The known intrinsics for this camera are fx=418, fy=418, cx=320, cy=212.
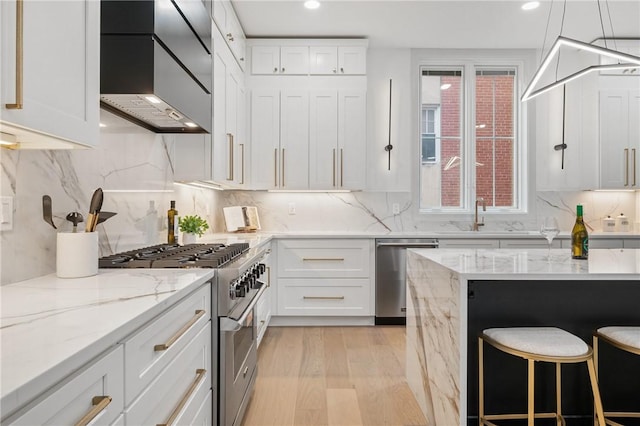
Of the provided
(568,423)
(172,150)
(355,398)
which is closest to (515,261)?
(568,423)

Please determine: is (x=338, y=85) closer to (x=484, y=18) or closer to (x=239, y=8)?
(x=239, y=8)

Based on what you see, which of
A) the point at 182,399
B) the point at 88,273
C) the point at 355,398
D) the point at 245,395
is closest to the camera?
the point at 182,399

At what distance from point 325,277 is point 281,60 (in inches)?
85.9

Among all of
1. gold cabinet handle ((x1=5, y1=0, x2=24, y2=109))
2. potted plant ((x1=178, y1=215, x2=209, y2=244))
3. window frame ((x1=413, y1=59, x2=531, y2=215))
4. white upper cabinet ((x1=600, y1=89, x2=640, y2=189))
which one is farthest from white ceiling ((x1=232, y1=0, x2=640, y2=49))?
gold cabinet handle ((x1=5, y1=0, x2=24, y2=109))

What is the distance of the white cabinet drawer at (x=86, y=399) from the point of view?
0.67 m

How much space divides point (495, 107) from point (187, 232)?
3.58 meters

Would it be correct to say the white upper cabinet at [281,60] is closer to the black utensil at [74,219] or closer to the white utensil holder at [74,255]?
the black utensil at [74,219]

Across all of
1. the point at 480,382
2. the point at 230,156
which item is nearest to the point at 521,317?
the point at 480,382

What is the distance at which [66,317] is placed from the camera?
971mm

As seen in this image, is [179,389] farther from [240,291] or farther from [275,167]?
[275,167]

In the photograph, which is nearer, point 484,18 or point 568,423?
point 568,423

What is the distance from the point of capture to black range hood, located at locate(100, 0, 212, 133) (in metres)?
1.66

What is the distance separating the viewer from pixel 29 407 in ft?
2.12

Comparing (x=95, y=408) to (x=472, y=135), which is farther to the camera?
(x=472, y=135)
